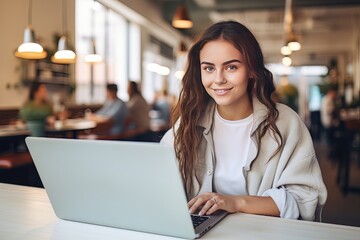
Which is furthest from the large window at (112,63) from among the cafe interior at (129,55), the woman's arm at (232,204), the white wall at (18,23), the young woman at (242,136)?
the woman's arm at (232,204)

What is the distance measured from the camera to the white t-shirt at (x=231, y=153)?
148 centimetres

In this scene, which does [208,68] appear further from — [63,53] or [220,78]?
[63,53]

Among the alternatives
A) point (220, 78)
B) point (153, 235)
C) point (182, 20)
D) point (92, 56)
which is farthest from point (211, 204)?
point (182, 20)

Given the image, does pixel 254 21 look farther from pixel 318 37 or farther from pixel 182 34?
pixel 318 37

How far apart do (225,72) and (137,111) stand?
15.5 feet

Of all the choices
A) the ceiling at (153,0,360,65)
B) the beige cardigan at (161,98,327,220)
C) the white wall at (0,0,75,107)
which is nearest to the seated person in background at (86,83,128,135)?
the ceiling at (153,0,360,65)

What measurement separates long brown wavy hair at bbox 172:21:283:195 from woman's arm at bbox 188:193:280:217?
0.22 m

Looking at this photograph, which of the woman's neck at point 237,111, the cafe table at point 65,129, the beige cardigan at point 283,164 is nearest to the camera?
the beige cardigan at point 283,164

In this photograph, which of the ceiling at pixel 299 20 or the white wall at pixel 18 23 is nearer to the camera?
the white wall at pixel 18 23

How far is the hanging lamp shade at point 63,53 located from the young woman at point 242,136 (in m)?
1.01

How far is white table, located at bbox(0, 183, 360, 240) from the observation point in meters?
0.98

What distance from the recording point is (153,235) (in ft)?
3.23

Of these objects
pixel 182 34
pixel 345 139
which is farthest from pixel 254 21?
pixel 345 139

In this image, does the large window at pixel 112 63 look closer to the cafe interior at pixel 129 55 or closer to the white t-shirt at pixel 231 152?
the cafe interior at pixel 129 55
